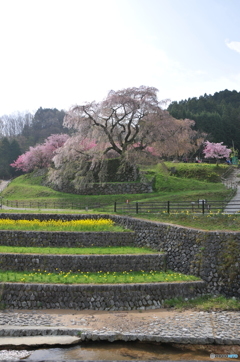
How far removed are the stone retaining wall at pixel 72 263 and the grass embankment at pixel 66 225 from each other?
3920mm

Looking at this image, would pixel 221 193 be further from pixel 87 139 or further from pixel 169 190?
pixel 87 139

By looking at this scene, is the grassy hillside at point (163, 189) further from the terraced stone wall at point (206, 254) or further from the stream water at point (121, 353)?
the stream water at point (121, 353)

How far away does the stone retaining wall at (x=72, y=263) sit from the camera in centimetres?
1694

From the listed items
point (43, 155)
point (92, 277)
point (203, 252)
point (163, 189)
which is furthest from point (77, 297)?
point (43, 155)

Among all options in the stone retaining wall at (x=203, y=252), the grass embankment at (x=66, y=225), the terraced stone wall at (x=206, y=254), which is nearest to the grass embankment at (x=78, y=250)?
the stone retaining wall at (x=203, y=252)

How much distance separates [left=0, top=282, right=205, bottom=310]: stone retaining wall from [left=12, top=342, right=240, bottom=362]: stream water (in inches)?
123

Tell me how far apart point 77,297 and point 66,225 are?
7.69 meters

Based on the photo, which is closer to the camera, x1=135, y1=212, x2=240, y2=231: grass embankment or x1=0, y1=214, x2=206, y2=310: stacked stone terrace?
x1=0, y1=214, x2=206, y2=310: stacked stone terrace

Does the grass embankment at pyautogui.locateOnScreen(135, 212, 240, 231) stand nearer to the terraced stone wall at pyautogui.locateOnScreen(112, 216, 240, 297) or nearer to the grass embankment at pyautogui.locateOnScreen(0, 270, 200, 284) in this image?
the terraced stone wall at pyautogui.locateOnScreen(112, 216, 240, 297)

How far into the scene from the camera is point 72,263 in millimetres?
17000

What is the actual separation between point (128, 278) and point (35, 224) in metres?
8.53

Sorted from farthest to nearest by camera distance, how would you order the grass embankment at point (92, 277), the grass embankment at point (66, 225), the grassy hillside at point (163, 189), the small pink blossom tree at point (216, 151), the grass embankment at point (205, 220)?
the small pink blossom tree at point (216, 151), the grassy hillside at point (163, 189), the grass embankment at point (66, 225), the grass embankment at point (205, 220), the grass embankment at point (92, 277)

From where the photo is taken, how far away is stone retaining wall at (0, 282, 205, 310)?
14.5 m

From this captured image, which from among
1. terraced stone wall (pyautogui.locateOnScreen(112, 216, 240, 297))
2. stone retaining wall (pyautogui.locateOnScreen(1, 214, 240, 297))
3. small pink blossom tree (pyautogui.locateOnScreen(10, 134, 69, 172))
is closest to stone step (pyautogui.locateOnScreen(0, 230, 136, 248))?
stone retaining wall (pyautogui.locateOnScreen(1, 214, 240, 297))
